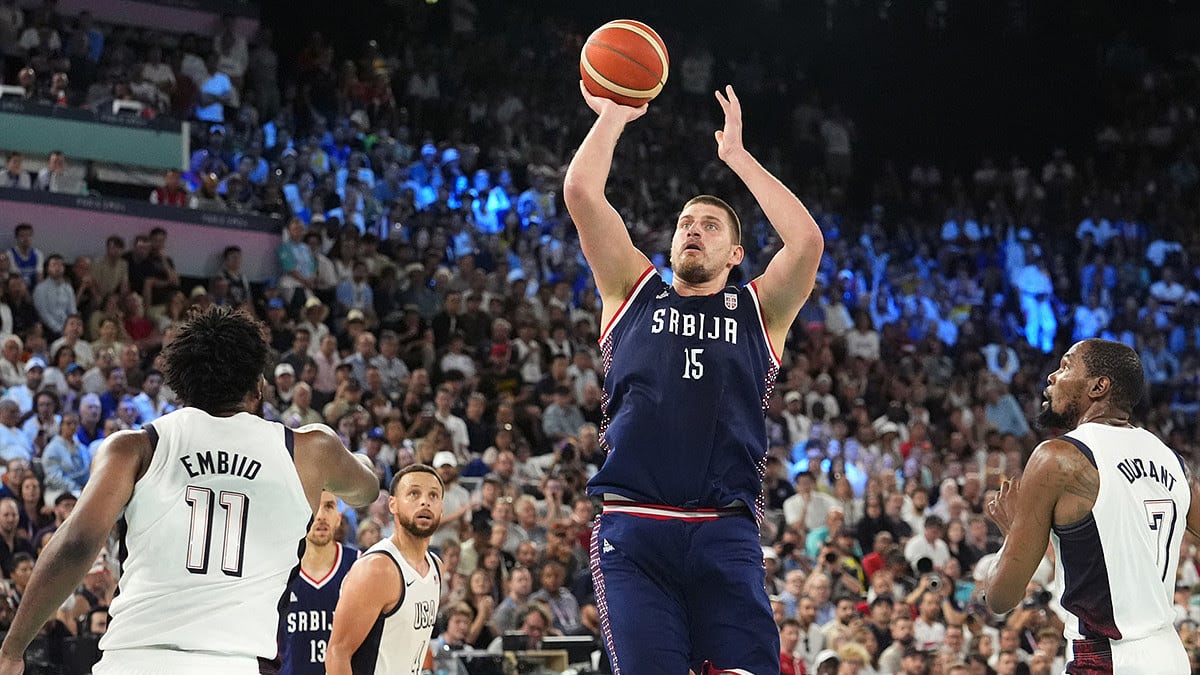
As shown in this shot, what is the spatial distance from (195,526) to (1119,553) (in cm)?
319

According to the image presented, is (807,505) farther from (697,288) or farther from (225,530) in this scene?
(225,530)

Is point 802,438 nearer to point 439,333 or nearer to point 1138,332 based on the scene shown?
point 439,333

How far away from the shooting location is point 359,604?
24.3 ft

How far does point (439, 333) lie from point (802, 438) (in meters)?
4.37

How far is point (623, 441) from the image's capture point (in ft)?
18.5

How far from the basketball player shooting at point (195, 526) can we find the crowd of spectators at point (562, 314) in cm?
723

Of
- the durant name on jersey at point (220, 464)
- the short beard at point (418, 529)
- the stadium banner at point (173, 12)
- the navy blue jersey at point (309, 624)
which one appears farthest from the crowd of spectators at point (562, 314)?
the durant name on jersey at point (220, 464)

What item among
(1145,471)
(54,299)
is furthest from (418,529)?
(54,299)

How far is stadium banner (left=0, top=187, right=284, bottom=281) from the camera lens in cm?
1778

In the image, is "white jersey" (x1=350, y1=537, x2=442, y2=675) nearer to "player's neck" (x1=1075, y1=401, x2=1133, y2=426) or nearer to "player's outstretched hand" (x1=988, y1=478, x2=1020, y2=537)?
"player's outstretched hand" (x1=988, y1=478, x2=1020, y2=537)

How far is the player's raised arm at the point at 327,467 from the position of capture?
4.98 meters

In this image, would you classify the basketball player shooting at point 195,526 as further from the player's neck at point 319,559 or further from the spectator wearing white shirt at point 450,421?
the spectator wearing white shirt at point 450,421

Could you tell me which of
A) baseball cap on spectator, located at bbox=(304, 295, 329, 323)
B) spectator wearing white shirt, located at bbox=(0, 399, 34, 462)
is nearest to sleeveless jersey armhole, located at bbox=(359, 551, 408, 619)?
spectator wearing white shirt, located at bbox=(0, 399, 34, 462)

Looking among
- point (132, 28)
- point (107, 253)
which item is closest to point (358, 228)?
point (107, 253)
